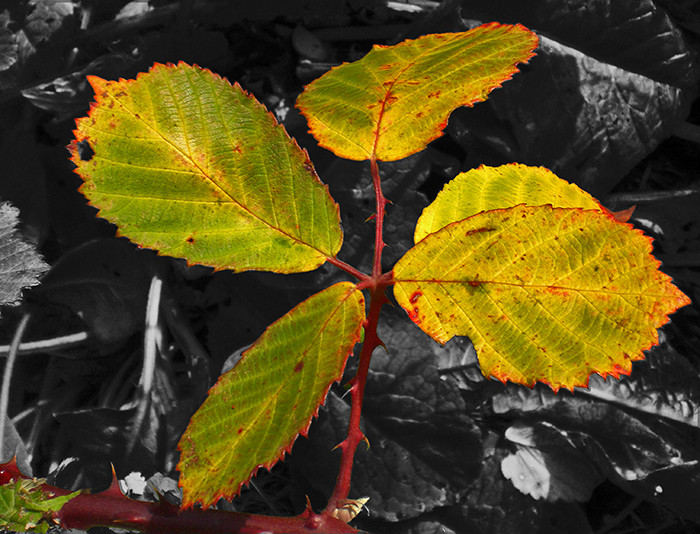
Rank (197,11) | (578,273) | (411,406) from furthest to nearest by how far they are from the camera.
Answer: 1. (197,11)
2. (411,406)
3. (578,273)

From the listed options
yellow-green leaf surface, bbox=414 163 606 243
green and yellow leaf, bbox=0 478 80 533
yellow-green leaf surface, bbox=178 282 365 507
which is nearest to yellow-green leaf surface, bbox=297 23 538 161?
yellow-green leaf surface, bbox=414 163 606 243

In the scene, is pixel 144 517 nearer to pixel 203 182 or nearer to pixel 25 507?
pixel 25 507

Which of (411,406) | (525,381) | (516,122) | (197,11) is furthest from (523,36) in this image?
(197,11)

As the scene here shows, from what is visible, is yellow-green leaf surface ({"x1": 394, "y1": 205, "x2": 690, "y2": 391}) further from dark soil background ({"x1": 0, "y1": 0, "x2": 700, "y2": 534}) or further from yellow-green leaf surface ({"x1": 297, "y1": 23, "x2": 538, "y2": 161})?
dark soil background ({"x1": 0, "y1": 0, "x2": 700, "y2": 534})

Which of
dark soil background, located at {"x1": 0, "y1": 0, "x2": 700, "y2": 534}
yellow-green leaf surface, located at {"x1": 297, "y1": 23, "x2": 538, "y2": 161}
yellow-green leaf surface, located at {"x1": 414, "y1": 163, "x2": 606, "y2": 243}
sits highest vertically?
yellow-green leaf surface, located at {"x1": 297, "y1": 23, "x2": 538, "y2": 161}

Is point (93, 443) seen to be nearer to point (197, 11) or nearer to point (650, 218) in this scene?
point (197, 11)

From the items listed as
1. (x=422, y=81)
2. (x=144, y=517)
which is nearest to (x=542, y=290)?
(x=422, y=81)
